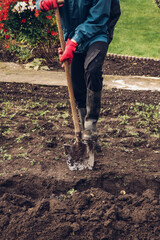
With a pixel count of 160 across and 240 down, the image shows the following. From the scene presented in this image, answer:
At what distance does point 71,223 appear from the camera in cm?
247

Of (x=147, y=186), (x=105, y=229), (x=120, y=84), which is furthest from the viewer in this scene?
(x=120, y=84)

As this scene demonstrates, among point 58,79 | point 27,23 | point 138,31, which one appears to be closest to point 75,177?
point 58,79

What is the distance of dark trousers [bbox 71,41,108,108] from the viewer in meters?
2.99

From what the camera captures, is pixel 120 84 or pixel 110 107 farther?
pixel 120 84

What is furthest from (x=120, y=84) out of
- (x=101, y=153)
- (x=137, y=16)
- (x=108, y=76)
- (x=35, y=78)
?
(x=137, y=16)

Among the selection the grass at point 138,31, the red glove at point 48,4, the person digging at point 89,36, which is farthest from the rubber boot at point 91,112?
the grass at point 138,31

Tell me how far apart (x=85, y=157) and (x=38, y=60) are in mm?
3984

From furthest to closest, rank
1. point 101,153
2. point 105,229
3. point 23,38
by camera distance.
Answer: point 23,38 < point 101,153 < point 105,229

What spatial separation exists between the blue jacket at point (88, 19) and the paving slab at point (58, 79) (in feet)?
8.22

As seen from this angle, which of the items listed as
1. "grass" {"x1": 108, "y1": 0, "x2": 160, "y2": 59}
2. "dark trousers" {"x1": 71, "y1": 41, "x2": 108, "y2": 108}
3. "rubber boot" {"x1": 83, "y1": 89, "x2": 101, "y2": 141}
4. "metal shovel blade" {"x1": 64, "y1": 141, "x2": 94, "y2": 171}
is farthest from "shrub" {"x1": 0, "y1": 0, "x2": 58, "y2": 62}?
"metal shovel blade" {"x1": 64, "y1": 141, "x2": 94, "y2": 171}

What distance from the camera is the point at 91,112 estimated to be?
3283 millimetres

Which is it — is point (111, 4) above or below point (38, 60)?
above

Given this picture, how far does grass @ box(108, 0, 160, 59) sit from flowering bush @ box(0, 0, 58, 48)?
1.88 meters

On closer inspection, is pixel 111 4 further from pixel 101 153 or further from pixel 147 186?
pixel 147 186
